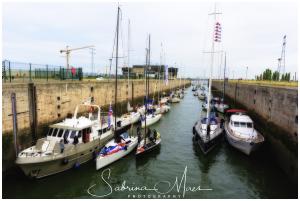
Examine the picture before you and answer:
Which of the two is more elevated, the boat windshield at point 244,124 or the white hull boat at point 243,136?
the boat windshield at point 244,124

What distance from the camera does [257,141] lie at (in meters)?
17.7

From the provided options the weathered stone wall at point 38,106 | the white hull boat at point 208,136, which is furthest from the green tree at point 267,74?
the weathered stone wall at point 38,106

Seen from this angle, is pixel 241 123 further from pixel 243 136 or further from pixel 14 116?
pixel 14 116

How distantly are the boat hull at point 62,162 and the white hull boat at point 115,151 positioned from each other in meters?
1.04

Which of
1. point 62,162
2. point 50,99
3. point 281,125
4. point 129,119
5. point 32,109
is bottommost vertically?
point 62,162

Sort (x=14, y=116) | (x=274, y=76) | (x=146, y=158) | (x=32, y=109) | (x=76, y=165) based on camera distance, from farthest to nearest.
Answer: (x=274, y=76), (x=146, y=158), (x=32, y=109), (x=76, y=165), (x=14, y=116)

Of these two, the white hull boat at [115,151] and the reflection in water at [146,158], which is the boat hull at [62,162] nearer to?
the white hull boat at [115,151]

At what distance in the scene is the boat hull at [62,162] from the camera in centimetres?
1286

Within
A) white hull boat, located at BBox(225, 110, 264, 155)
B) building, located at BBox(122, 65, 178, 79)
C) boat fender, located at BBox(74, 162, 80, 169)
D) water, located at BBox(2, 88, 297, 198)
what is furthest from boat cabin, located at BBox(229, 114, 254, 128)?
building, located at BBox(122, 65, 178, 79)

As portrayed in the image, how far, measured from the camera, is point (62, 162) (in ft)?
46.2

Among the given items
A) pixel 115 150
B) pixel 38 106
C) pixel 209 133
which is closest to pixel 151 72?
pixel 209 133

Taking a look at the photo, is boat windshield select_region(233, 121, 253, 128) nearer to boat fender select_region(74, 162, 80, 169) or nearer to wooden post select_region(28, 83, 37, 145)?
boat fender select_region(74, 162, 80, 169)

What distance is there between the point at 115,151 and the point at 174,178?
179 inches

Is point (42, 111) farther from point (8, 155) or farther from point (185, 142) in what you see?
point (185, 142)
